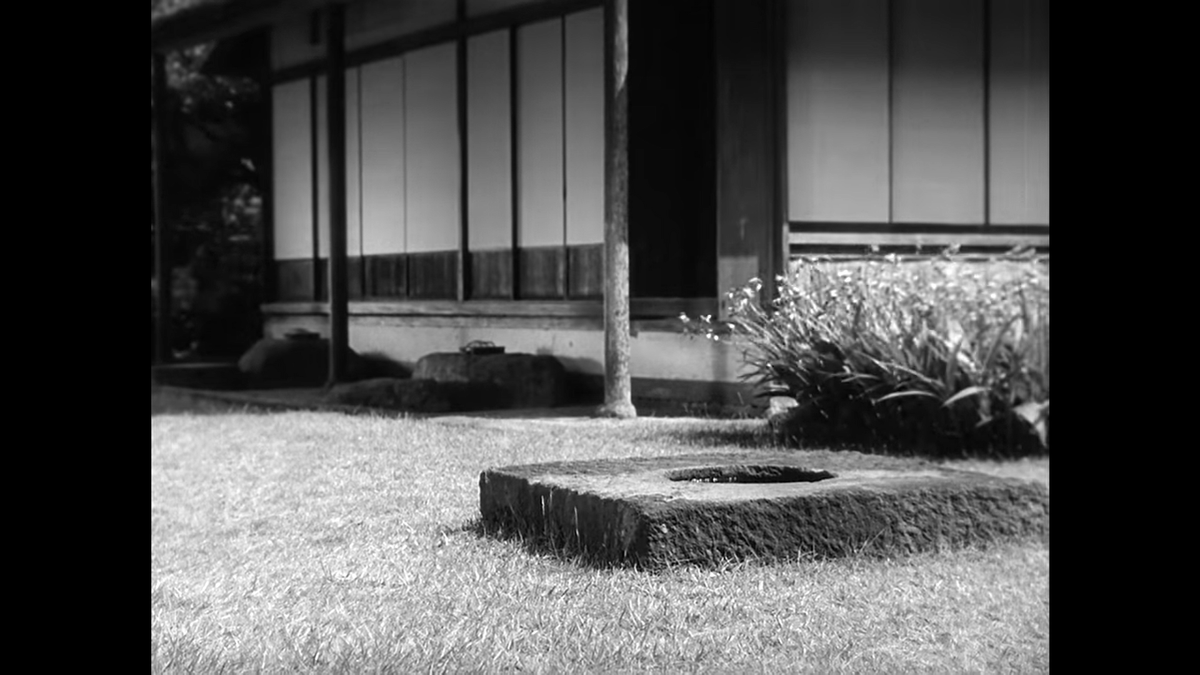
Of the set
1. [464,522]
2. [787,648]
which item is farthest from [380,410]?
[787,648]

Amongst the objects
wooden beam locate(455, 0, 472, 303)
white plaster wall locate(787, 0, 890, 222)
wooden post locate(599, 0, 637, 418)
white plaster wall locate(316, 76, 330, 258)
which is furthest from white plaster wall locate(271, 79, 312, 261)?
white plaster wall locate(787, 0, 890, 222)

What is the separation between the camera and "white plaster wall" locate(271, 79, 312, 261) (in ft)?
16.5

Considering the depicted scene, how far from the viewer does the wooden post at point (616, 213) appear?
3.75m

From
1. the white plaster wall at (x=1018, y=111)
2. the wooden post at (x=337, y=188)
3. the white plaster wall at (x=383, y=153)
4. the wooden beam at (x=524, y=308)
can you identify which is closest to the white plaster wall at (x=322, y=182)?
the wooden post at (x=337, y=188)

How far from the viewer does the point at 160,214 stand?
7266mm

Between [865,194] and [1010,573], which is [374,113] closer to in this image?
[865,194]

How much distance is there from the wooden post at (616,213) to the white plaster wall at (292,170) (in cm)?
131

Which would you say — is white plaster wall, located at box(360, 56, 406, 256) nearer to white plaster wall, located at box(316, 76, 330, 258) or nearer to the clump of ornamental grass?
white plaster wall, located at box(316, 76, 330, 258)

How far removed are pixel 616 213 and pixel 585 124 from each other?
0.33m

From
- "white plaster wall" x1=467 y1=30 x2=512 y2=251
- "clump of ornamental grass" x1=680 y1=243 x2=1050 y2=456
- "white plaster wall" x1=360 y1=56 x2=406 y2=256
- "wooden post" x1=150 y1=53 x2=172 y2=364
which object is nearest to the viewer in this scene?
"white plaster wall" x1=467 y1=30 x2=512 y2=251

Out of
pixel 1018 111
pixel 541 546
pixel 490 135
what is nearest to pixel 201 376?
pixel 490 135

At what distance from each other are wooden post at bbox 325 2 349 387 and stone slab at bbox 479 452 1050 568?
1.10m

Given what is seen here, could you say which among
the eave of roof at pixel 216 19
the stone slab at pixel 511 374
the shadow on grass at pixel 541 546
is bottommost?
the shadow on grass at pixel 541 546

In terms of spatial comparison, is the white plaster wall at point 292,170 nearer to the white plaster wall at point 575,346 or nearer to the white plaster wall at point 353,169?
the white plaster wall at point 353,169
